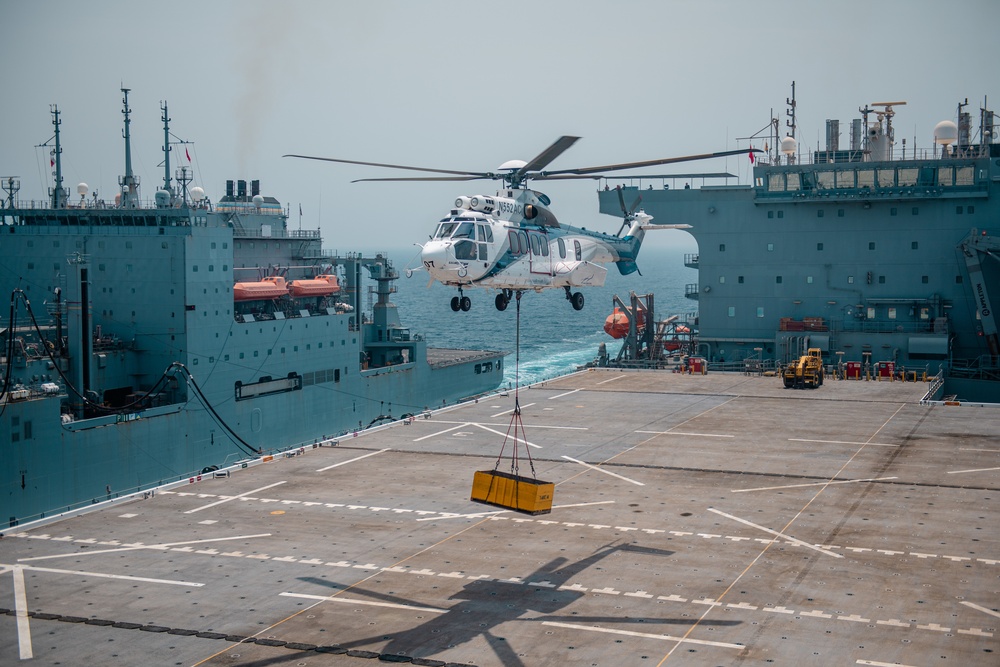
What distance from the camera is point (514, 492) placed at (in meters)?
19.4

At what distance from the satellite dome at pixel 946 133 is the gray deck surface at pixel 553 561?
20.1 m

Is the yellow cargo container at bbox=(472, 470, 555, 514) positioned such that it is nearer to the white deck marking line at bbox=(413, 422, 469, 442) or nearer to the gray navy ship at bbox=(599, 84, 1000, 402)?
the white deck marking line at bbox=(413, 422, 469, 442)

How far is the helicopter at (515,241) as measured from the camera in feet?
75.7

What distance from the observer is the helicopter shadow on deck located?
644 inches

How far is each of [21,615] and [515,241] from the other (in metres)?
13.4

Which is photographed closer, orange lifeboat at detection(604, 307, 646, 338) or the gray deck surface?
the gray deck surface

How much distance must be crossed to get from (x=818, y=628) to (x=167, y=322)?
29.2 metres

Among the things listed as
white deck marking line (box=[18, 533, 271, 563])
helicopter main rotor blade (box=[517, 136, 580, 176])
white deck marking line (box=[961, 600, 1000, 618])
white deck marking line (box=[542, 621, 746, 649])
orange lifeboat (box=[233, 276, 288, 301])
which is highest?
helicopter main rotor blade (box=[517, 136, 580, 176])

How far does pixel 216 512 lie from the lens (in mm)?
24625

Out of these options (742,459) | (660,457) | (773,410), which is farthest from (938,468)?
(773,410)

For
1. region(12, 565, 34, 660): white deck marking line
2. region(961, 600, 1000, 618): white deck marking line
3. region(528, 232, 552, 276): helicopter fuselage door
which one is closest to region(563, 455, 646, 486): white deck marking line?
region(528, 232, 552, 276): helicopter fuselage door

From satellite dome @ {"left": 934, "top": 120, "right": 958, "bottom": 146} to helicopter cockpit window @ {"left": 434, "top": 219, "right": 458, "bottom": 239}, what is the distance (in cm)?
3379

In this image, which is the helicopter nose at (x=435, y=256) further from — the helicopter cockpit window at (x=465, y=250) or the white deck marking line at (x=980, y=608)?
the white deck marking line at (x=980, y=608)

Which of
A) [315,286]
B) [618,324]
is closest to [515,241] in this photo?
[315,286]
